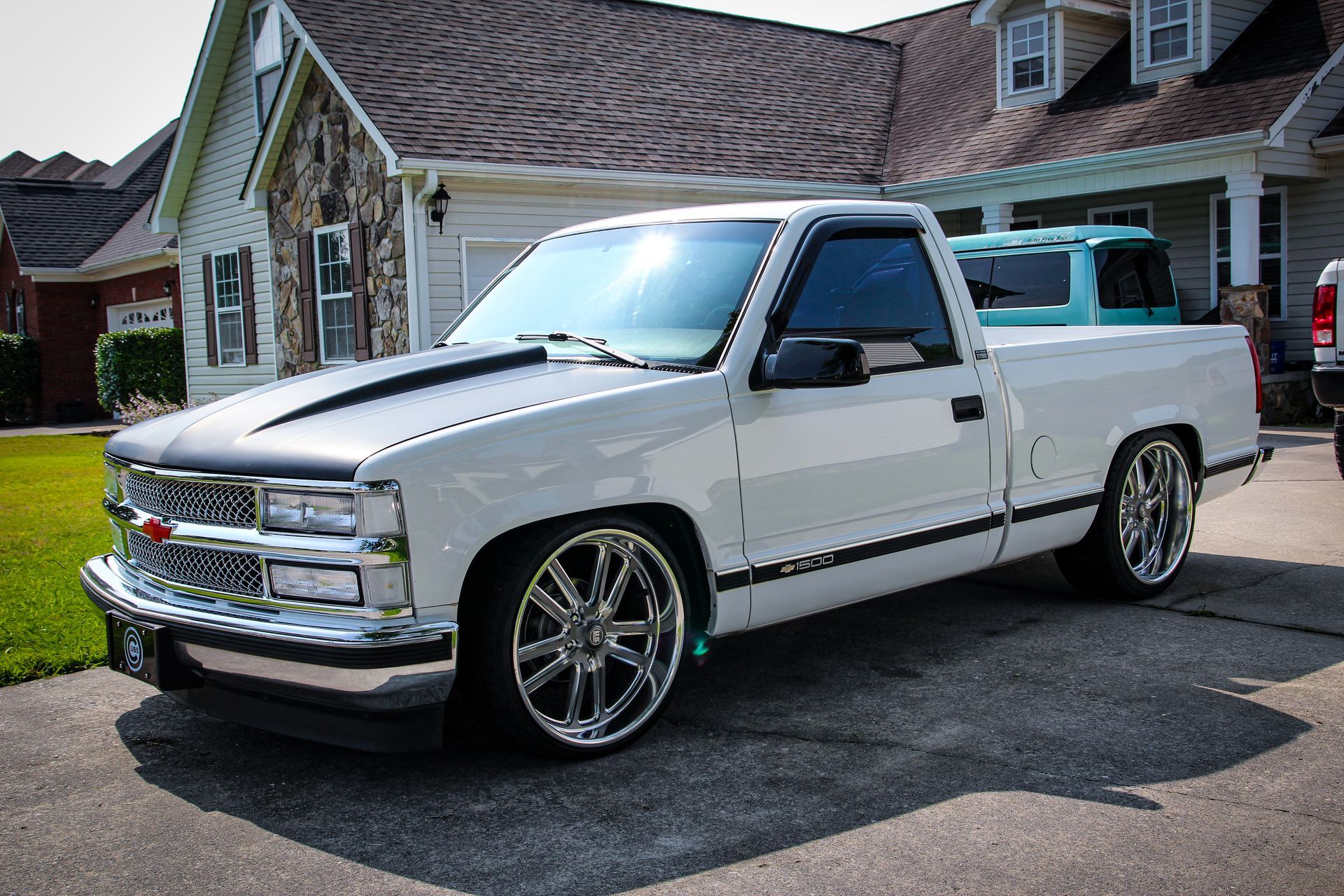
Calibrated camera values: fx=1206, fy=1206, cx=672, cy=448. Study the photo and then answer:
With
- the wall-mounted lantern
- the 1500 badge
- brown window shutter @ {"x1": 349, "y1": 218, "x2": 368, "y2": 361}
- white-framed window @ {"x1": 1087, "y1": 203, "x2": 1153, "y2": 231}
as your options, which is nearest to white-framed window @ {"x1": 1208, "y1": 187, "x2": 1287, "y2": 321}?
white-framed window @ {"x1": 1087, "y1": 203, "x2": 1153, "y2": 231}

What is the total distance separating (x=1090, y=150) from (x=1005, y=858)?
48.2 feet

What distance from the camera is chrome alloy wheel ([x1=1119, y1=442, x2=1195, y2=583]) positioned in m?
6.02

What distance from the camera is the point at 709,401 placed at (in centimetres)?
415

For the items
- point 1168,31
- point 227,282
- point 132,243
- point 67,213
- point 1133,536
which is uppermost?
point 1168,31

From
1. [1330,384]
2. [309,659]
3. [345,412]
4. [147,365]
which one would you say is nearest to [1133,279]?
[1330,384]

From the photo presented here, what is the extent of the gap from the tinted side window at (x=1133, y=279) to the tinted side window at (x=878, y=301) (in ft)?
21.0

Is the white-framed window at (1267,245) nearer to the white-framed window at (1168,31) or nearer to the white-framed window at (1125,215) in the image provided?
the white-framed window at (1125,215)

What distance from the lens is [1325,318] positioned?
346 inches

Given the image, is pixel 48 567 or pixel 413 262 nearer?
pixel 48 567

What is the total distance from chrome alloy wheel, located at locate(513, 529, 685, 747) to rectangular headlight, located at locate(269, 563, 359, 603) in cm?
55

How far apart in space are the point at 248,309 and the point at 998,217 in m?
10.9

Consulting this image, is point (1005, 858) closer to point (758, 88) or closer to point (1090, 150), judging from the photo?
point (1090, 150)

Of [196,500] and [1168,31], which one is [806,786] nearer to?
[196,500]

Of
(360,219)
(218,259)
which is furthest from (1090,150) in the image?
(218,259)
